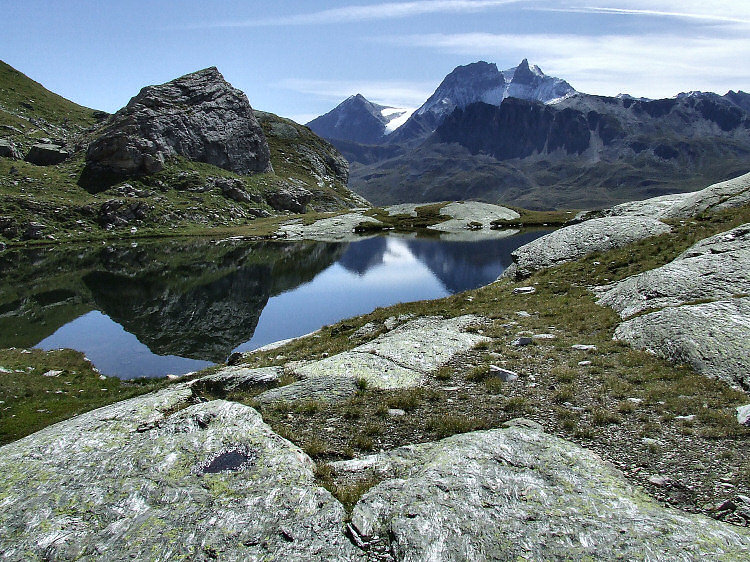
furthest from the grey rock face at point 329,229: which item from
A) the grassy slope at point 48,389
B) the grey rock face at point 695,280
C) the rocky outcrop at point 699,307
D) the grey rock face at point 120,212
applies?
the rocky outcrop at point 699,307

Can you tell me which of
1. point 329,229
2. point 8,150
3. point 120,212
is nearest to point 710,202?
point 329,229

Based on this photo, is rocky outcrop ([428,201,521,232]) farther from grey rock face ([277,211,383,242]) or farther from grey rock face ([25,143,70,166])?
grey rock face ([25,143,70,166])

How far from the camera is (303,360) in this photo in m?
21.8

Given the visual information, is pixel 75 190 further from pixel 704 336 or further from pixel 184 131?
pixel 704 336

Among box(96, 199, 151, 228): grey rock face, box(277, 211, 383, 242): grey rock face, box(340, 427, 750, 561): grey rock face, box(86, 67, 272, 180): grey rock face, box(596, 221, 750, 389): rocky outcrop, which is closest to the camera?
box(340, 427, 750, 561): grey rock face

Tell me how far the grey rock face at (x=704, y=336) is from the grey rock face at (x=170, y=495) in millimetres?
13246

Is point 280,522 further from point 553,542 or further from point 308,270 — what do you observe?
point 308,270

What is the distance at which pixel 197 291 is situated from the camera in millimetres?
59438

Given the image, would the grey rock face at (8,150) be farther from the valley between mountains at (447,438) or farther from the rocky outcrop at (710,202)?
the rocky outcrop at (710,202)

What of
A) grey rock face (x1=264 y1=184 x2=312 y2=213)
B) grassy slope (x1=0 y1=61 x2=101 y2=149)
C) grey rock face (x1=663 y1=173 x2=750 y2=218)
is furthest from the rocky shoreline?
grassy slope (x1=0 y1=61 x2=101 y2=149)

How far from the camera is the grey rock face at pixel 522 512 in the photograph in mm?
7441

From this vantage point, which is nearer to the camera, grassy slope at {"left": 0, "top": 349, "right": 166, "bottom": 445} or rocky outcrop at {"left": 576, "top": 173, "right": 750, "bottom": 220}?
grassy slope at {"left": 0, "top": 349, "right": 166, "bottom": 445}

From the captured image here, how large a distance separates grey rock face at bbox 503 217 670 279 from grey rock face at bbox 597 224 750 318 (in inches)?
380

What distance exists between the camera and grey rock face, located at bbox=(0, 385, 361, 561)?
8.09 meters
